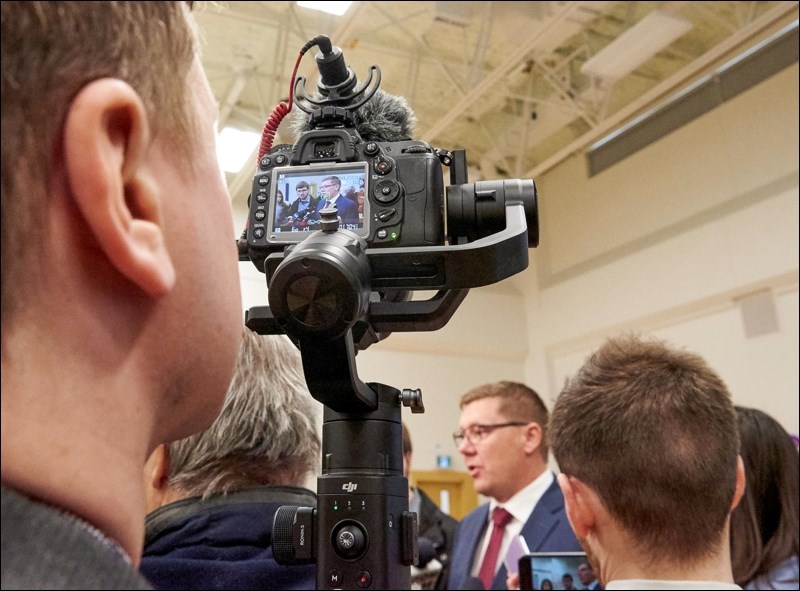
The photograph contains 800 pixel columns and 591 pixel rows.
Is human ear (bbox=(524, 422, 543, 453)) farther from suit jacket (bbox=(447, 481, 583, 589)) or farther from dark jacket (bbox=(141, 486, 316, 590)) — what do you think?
dark jacket (bbox=(141, 486, 316, 590))

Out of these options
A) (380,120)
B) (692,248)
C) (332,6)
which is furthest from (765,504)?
(692,248)

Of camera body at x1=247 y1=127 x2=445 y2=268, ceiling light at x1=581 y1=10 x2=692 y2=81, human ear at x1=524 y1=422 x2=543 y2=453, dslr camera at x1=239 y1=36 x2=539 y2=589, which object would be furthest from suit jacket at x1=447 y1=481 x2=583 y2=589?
ceiling light at x1=581 y1=10 x2=692 y2=81

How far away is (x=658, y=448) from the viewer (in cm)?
129

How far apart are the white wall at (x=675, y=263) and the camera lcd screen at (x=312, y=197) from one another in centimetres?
321

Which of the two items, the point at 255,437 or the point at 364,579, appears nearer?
the point at 364,579

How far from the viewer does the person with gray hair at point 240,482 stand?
1070 millimetres

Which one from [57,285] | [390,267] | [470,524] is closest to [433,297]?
[390,267]

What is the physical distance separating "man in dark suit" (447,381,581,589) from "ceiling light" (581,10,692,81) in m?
3.09

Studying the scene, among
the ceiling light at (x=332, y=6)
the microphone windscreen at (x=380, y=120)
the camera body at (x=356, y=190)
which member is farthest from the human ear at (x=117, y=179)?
the ceiling light at (x=332, y=6)

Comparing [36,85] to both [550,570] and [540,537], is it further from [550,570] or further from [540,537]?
[540,537]

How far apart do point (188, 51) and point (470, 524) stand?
2686mm

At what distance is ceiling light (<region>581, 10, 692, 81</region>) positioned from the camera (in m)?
4.80

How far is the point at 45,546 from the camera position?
40cm

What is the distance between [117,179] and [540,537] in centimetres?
221
